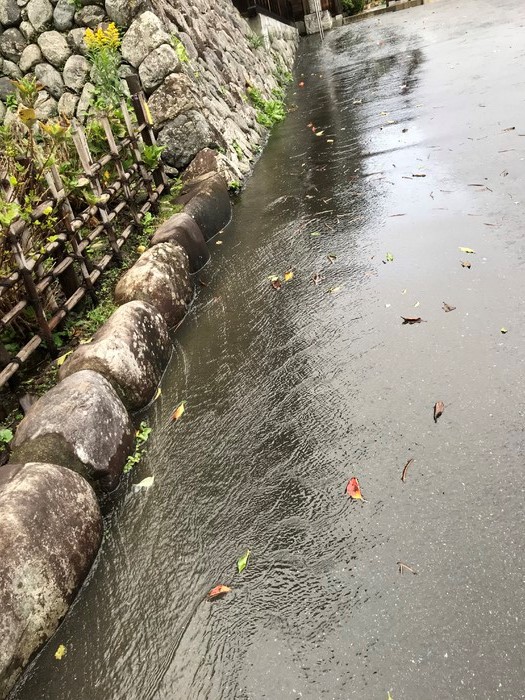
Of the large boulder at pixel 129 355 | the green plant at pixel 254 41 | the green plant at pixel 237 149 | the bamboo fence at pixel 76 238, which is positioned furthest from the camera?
the green plant at pixel 254 41

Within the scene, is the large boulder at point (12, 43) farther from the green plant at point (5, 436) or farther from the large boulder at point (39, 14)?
the green plant at point (5, 436)

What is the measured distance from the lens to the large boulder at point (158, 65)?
25.7ft

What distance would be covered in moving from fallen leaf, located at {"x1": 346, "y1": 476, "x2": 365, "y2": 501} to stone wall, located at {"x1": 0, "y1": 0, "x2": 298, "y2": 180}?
601 centimetres

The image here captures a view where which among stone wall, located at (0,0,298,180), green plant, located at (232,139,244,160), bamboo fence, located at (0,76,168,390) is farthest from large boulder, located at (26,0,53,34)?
green plant, located at (232,139,244,160)

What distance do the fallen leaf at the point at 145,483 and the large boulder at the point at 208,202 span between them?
3.79 metres

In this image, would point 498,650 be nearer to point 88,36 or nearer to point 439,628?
point 439,628

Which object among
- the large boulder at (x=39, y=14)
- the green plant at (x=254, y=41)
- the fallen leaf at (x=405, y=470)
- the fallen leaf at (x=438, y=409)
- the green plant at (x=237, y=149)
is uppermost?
the large boulder at (x=39, y=14)

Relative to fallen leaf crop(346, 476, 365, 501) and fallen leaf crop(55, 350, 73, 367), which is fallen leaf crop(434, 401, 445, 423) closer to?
fallen leaf crop(346, 476, 365, 501)

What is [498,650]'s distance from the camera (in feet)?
7.14

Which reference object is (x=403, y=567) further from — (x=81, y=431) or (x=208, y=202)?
(x=208, y=202)

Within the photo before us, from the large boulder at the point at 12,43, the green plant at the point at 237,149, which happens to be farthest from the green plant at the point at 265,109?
the large boulder at the point at 12,43

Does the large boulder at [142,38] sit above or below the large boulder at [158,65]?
above

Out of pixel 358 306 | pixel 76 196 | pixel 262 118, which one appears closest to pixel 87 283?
pixel 76 196

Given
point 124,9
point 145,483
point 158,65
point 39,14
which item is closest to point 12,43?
point 39,14
